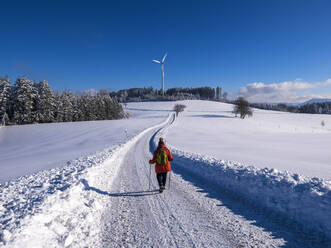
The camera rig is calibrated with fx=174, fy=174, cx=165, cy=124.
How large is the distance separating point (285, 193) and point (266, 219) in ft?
4.81

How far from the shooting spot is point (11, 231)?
401cm

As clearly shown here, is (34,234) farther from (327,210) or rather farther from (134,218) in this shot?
(327,210)

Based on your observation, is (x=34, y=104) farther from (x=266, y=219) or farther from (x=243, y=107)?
(x=243, y=107)

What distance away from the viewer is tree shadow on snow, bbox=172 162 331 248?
431 cm

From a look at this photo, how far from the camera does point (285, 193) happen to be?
6098mm

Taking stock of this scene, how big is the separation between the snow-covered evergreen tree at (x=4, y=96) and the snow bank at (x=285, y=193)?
178 ft

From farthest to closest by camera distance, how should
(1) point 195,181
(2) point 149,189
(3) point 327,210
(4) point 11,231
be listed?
(1) point 195,181 < (2) point 149,189 < (3) point 327,210 < (4) point 11,231

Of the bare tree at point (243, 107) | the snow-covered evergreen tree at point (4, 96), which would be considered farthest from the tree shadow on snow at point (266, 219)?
the bare tree at point (243, 107)

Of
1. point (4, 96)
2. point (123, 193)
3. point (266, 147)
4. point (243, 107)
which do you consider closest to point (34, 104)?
point (4, 96)

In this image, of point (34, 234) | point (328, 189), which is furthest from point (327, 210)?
point (34, 234)

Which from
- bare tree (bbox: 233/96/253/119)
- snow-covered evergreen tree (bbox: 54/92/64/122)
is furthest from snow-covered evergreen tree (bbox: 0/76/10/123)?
bare tree (bbox: 233/96/253/119)

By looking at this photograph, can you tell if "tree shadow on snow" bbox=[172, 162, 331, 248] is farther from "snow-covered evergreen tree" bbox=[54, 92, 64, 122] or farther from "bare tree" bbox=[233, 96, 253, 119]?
"bare tree" bbox=[233, 96, 253, 119]

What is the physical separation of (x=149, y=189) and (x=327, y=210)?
611 cm

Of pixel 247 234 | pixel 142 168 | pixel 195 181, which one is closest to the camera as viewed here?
pixel 247 234
